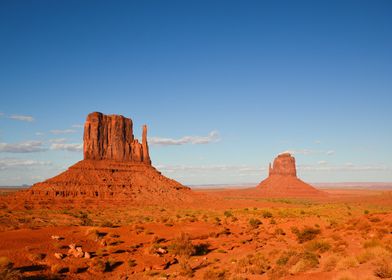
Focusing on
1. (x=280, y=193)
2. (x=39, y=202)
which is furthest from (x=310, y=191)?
(x=39, y=202)

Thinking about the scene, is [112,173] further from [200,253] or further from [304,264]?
[304,264]

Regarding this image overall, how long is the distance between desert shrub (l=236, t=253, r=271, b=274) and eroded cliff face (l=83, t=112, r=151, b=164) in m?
81.0

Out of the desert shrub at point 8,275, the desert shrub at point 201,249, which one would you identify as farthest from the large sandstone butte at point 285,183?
the desert shrub at point 8,275

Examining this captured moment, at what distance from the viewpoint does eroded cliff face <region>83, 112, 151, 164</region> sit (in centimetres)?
9100

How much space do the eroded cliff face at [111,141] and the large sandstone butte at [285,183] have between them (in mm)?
57112

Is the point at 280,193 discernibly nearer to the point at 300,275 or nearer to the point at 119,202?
the point at 119,202

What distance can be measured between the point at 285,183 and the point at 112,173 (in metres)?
80.4

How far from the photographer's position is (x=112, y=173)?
85.2 meters

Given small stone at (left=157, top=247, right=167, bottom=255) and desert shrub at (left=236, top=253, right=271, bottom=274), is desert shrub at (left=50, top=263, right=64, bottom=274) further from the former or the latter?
desert shrub at (left=236, top=253, right=271, bottom=274)

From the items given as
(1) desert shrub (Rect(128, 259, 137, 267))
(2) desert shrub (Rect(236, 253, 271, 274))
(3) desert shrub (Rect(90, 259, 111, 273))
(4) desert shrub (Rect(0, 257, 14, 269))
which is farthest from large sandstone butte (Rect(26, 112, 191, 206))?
(2) desert shrub (Rect(236, 253, 271, 274))

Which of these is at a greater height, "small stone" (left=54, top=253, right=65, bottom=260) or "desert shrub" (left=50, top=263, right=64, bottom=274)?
"small stone" (left=54, top=253, right=65, bottom=260)

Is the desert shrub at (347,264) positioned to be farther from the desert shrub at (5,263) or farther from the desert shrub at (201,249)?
the desert shrub at (5,263)

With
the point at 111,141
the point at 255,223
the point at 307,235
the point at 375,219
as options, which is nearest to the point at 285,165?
the point at 111,141

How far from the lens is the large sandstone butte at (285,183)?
129 metres
